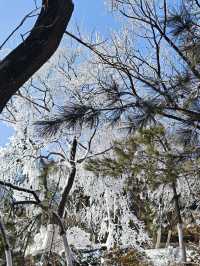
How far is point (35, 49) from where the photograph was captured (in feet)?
3.89

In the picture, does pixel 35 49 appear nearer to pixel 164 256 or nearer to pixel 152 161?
pixel 152 161

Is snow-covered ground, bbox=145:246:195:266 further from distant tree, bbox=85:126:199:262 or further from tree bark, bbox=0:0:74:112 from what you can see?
tree bark, bbox=0:0:74:112

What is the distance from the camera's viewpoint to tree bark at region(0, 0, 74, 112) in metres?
1.13

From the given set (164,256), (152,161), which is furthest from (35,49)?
(164,256)

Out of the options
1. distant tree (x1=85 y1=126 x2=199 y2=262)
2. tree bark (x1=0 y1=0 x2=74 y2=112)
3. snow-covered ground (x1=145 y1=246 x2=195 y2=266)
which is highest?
distant tree (x1=85 y1=126 x2=199 y2=262)

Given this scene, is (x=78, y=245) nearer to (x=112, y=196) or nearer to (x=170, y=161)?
(x=112, y=196)

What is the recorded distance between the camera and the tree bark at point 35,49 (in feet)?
3.70

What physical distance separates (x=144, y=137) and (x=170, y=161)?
1.29ft

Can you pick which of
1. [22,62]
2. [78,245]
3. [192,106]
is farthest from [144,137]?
[78,245]

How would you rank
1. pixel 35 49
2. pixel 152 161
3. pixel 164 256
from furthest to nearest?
pixel 164 256 → pixel 152 161 → pixel 35 49

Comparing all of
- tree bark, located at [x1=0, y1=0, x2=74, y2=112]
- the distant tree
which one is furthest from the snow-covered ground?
tree bark, located at [x1=0, y1=0, x2=74, y2=112]

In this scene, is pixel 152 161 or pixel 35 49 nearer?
pixel 35 49

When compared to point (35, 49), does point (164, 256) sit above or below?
below

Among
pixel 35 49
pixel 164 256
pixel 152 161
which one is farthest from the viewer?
pixel 164 256
